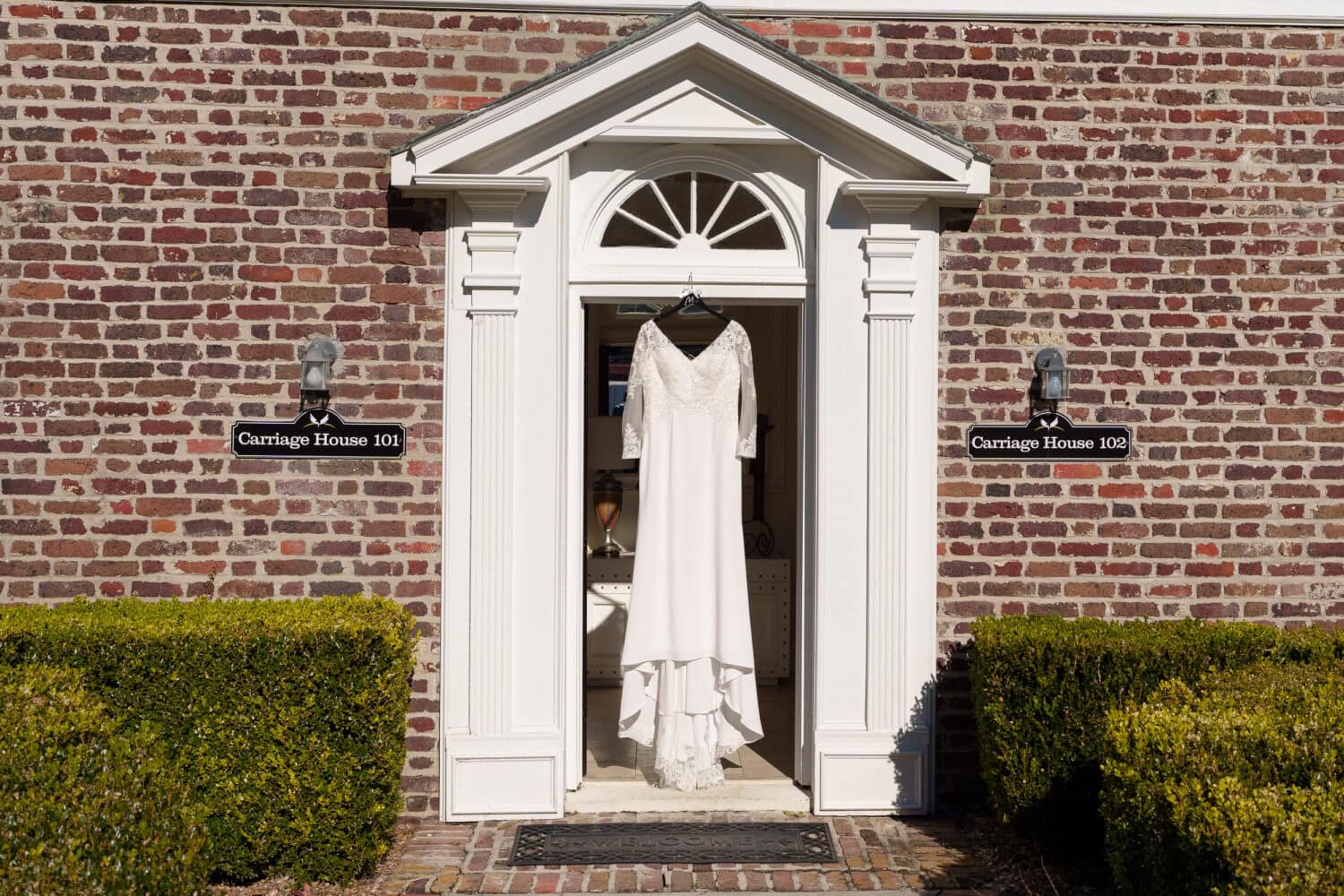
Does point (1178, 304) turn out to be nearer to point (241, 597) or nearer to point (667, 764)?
point (667, 764)

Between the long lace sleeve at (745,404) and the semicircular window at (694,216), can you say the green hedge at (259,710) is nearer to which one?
the long lace sleeve at (745,404)

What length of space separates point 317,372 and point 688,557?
2.13 m

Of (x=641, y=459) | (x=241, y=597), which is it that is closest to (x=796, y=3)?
(x=641, y=459)

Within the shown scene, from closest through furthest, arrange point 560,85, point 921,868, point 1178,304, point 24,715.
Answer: point 24,715, point 921,868, point 560,85, point 1178,304

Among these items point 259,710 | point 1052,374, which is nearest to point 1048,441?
point 1052,374

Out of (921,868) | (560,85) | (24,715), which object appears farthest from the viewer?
(560,85)

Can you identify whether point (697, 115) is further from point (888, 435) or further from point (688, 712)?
point (688, 712)

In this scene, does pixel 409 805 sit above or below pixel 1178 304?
below

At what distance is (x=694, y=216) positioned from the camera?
5609 millimetres

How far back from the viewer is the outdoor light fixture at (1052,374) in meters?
5.43

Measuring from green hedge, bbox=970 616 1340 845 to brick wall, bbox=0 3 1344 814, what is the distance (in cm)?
66

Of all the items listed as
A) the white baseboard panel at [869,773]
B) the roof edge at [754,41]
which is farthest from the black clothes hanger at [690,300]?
the white baseboard panel at [869,773]

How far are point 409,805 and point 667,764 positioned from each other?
135 centimetres

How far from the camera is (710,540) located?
18.8 ft
